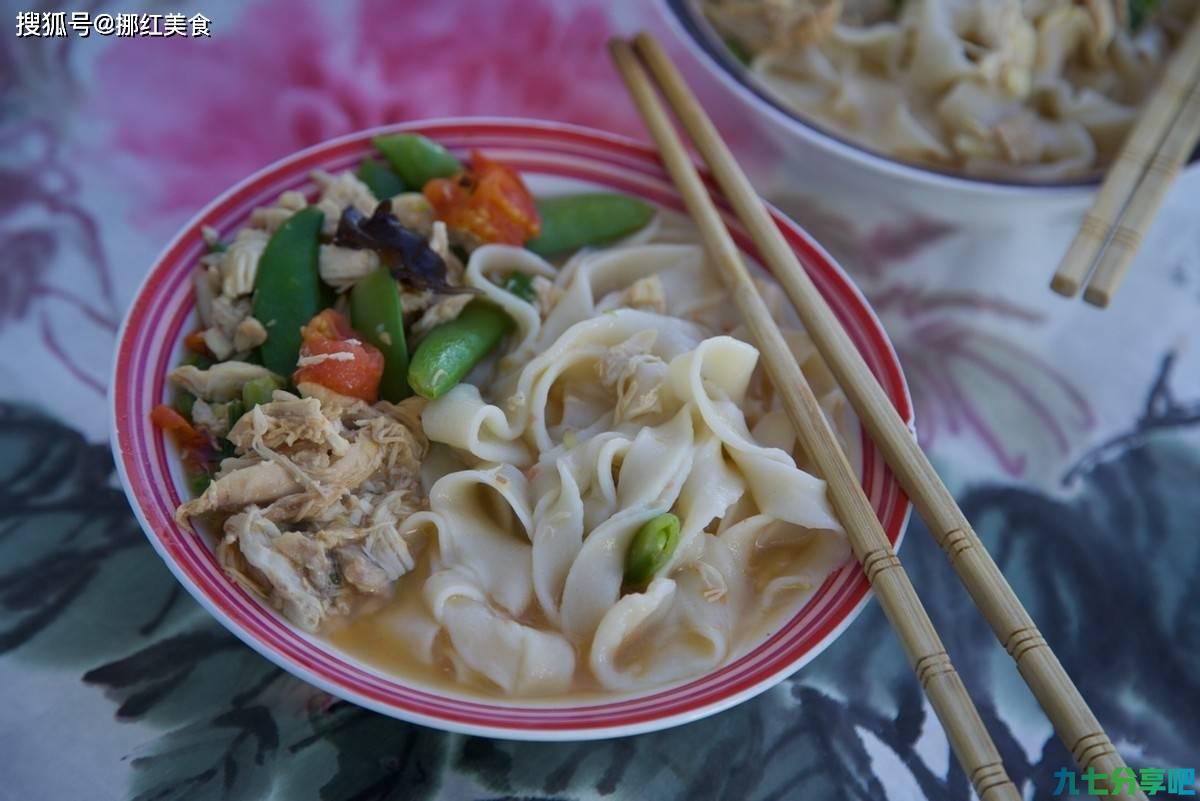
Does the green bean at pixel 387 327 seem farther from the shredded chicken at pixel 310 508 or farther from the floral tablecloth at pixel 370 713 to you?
the floral tablecloth at pixel 370 713

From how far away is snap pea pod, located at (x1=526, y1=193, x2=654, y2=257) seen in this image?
289 cm

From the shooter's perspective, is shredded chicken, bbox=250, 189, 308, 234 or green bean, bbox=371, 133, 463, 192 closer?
shredded chicken, bbox=250, 189, 308, 234

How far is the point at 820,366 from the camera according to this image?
8.86 feet

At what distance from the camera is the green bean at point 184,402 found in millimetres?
2420

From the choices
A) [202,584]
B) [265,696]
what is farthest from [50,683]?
[202,584]

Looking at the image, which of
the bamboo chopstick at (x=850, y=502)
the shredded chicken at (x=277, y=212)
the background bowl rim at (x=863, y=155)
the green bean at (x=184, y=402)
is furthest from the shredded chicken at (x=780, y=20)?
the green bean at (x=184, y=402)

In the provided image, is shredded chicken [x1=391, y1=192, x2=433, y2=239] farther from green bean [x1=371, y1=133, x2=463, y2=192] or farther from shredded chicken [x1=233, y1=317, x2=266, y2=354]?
shredded chicken [x1=233, y1=317, x2=266, y2=354]

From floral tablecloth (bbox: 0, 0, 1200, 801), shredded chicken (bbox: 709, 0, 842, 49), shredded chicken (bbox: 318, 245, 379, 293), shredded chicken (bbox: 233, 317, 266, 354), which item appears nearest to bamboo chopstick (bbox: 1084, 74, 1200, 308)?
floral tablecloth (bbox: 0, 0, 1200, 801)

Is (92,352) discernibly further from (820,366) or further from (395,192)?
(820,366)

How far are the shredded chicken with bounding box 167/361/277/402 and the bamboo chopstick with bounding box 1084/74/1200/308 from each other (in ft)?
6.98

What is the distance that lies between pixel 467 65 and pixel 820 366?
182cm

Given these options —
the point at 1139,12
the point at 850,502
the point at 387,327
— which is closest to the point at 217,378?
the point at 387,327

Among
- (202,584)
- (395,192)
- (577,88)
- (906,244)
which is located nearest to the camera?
(202,584)

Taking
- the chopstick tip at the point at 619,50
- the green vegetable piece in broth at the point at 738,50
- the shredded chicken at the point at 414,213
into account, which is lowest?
the shredded chicken at the point at 414,213
